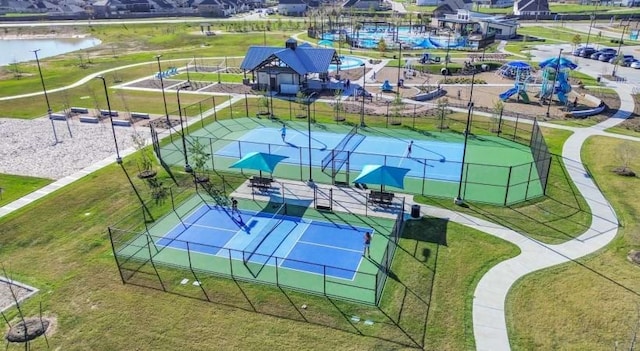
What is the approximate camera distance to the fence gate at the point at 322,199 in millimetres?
26609

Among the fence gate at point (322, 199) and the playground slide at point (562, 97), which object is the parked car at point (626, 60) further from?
the fence gate at point (322, 199)

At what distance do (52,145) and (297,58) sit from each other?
92.2 ft

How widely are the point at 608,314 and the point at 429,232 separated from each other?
8.72 m

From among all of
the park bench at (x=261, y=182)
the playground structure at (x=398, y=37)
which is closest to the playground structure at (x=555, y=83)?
the playground structure at (x=398, y=37)

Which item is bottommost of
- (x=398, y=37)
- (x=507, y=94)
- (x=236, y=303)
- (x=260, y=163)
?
(x=236, y=303)

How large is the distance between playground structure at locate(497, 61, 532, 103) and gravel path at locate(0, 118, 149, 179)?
125ft

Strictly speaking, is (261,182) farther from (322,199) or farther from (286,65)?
(286,65)

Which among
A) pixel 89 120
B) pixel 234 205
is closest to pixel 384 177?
pixel 234 205

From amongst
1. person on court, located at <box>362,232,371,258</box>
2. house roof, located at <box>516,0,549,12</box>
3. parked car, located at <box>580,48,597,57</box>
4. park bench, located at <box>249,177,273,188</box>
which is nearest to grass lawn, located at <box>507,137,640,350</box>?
person on court, located at <box>362,232,371,258</box>

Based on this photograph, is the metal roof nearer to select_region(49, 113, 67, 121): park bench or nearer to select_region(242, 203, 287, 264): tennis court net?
select_region(49, 113, 67, 121): park bench

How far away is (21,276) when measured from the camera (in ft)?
69.4

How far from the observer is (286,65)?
52625mm

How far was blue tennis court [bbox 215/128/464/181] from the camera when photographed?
106ft

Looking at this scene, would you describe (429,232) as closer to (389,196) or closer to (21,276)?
(389,196)
